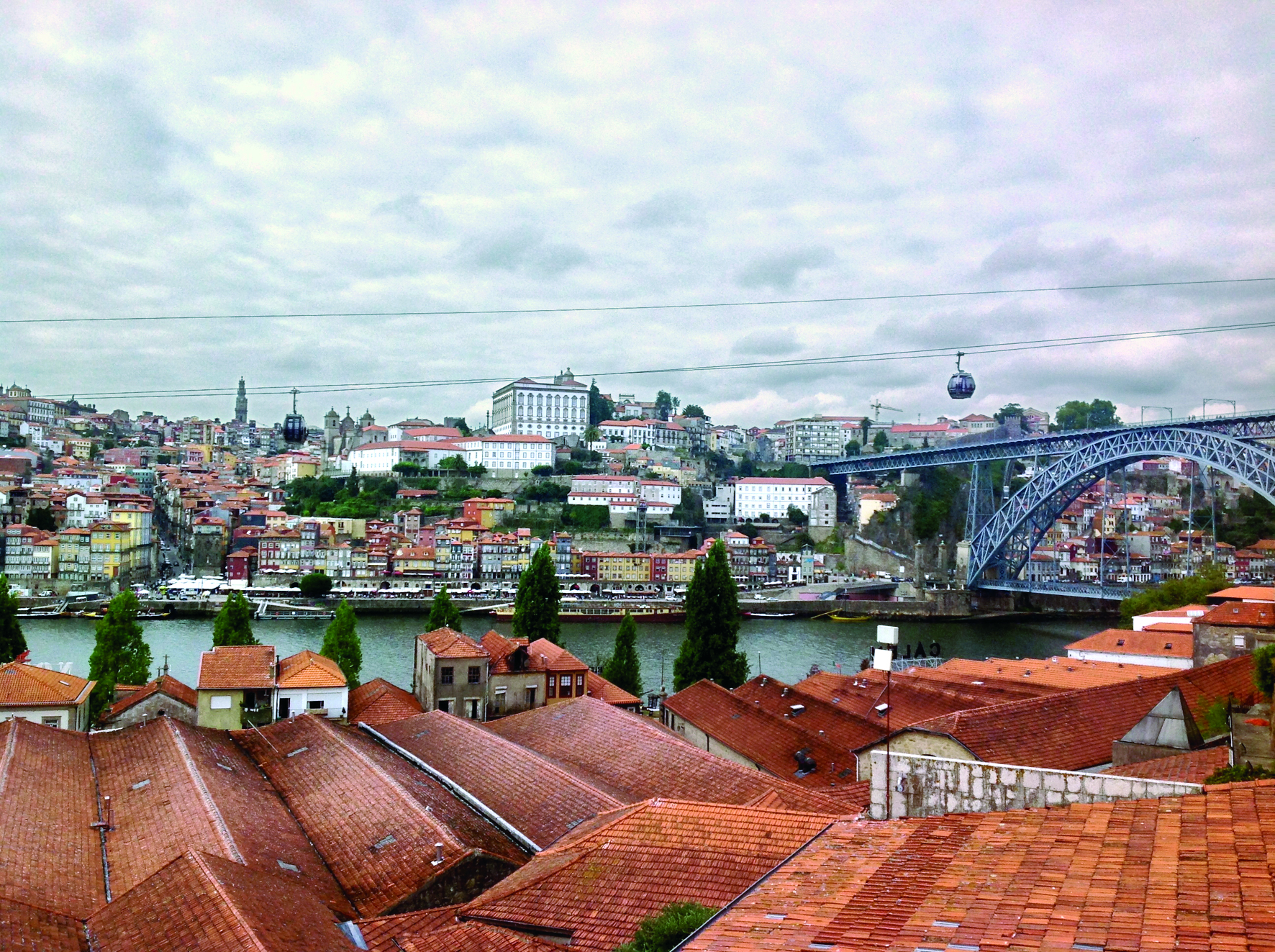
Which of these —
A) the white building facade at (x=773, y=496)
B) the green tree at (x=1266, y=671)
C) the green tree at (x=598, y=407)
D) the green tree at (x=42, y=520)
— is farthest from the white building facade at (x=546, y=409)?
the green tree at (x=1266, y=671)

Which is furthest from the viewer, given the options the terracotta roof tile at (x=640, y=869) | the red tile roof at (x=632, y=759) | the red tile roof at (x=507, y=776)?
the red tile roof at (x=632, y=759)

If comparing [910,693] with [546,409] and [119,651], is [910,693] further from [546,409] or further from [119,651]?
[546,409]


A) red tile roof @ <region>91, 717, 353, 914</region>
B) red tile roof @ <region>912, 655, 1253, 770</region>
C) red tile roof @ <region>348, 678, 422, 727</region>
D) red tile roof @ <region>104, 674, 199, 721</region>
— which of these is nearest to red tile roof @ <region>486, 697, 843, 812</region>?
red tile roof @ <region>912, 655, 1253, 770</region>

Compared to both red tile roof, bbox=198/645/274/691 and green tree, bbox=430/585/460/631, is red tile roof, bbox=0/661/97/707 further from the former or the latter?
green tree, bbox=430/585/460/631

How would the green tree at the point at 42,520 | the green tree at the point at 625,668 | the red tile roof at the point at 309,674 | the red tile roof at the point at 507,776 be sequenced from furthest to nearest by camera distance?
the green tree at the point at 42,520 → the green tree at the point at 625,668 → the red tile roof at the point at 309,674 → the red tile roof at the point at 507,776

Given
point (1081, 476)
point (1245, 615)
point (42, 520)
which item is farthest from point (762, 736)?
point (42, 520)

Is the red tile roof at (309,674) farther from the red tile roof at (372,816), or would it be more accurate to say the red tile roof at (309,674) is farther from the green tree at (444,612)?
the green tree at (444,612)
